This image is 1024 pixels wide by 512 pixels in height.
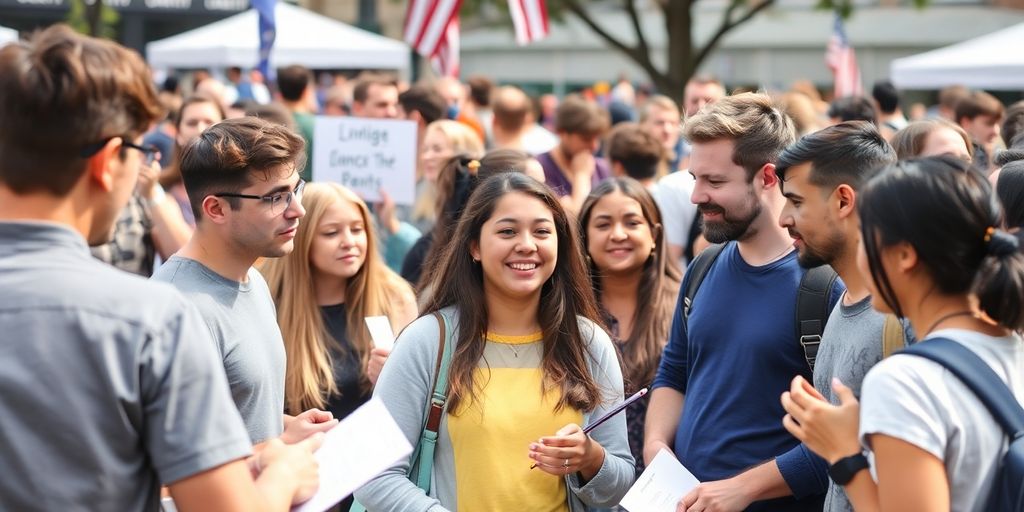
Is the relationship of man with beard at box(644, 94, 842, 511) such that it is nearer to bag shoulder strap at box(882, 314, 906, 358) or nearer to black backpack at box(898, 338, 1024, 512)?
bag shoulder strap at box(882, 314, 906, 358)

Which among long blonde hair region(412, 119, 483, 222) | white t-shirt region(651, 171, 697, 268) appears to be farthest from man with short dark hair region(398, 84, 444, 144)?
white t-shirt region(651, 171, 697, 268)

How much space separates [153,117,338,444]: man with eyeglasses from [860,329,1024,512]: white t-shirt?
1.88m

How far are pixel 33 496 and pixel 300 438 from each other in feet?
3.19

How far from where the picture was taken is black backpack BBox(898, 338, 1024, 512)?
254cm

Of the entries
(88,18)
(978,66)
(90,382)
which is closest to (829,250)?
(90,382)

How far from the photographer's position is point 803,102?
10219 millimetres

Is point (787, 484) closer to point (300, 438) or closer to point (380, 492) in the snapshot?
point (380, 492)

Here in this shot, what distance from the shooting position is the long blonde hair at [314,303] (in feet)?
16.1

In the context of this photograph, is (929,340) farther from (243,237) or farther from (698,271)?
(243,237)

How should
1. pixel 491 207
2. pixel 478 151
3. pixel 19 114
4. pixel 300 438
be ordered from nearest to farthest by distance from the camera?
1. pixel 19 114
2. pixel 300 438
3. pixel 491 207
4. pixel 478 151

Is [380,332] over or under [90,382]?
under

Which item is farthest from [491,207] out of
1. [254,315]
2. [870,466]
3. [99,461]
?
[99,461]

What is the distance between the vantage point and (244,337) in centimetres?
374

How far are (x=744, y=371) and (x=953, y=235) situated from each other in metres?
1.44
